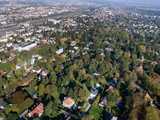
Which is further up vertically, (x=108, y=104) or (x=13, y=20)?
(x=108, y=104)

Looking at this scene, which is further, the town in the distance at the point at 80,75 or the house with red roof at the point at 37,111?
the town in the distance at the point at 80,75

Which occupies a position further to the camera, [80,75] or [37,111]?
[80,75]

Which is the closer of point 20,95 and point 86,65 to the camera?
point 20,95

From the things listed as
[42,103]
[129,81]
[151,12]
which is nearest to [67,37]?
[129,81]

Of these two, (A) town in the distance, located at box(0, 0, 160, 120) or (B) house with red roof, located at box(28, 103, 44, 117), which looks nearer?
(B) house with red roof, located at box(28, 103, 44, 117)

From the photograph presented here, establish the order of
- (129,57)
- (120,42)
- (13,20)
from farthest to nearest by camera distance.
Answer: (13,20)
(120,42)
(129,57)

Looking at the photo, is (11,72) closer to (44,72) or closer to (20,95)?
(44,72)

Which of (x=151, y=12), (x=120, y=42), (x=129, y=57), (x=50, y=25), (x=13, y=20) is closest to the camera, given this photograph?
(x=129, y=57)
